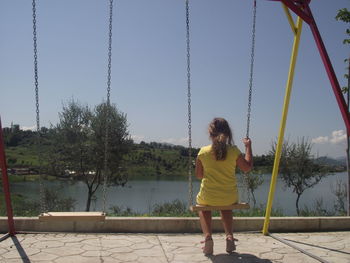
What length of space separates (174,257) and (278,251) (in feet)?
4.21

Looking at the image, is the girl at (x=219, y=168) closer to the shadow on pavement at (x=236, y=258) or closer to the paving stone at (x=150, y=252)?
the shadow on pavement at (x=236, y=258)

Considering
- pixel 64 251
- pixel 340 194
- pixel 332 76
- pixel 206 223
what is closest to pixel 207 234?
pixel 206 223

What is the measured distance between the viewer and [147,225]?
5484 millimetres

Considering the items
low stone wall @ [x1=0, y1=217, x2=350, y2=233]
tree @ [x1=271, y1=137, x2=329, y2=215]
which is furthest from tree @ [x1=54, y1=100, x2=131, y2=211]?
low stone wall @ [x1=0, y1=217, x2=350, y2=233]

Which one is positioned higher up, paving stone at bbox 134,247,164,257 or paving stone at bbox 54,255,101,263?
paving stone at bbox 54,255,101,263

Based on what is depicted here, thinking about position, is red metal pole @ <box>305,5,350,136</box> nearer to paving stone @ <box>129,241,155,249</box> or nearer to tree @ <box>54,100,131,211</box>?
paving stone @ <box>129,241,155,249</box>

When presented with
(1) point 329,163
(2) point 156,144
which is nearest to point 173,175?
(2) point 156,144

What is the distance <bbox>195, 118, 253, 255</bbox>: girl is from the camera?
4.24 metres

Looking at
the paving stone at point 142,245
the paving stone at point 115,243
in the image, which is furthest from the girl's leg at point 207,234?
the paving stone at point 115,243

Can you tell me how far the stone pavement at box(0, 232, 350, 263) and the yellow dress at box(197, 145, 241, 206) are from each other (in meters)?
0.63

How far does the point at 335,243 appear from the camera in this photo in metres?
5.10

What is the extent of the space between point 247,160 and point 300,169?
53.1 ft

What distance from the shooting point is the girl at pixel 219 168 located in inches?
167

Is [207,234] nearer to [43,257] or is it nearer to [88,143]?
[43,257]
